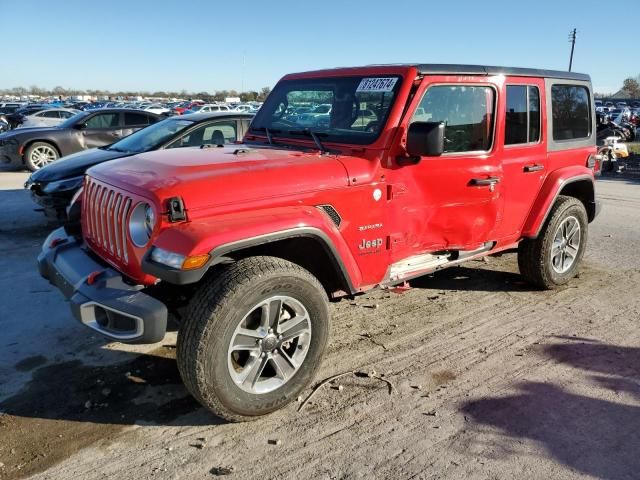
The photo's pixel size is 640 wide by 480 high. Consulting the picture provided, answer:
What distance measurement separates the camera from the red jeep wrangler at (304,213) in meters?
2.76

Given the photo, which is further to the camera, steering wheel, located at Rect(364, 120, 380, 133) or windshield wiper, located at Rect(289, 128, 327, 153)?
windshield wiper, located at Rect(289, 128, 327, 153)

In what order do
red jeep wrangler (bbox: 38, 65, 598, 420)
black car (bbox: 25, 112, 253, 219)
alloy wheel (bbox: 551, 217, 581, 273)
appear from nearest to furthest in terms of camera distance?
red jeep wrangler (bbox: 38, 65, 598, 420) < alloy wheel (bbox: 551, 217, 581, 273) < black car (bbox: 25, 112, 253, 219)

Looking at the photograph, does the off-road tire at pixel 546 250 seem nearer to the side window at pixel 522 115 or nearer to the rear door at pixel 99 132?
the side window at pixel 522 115

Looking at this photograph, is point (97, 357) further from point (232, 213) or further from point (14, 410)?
point (232, 213)

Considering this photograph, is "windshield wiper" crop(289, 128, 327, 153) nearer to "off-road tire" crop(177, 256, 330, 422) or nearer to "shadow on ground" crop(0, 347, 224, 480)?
"off-road tire" crop(177, 256, 330, 422)

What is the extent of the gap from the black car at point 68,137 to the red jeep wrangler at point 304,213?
312 inches

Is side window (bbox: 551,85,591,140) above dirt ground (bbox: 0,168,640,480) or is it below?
above

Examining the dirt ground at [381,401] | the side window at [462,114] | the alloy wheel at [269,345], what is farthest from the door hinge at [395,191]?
the dirt ground at [381,401]

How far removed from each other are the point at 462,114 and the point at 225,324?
250 centimetres

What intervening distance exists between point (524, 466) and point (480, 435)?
30cm

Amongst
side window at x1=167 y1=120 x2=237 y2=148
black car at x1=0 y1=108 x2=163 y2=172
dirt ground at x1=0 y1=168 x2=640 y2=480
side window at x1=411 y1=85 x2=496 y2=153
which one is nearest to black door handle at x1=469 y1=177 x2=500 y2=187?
side window at x1=411 y1=85 x2=496 y2=153

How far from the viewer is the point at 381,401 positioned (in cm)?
323

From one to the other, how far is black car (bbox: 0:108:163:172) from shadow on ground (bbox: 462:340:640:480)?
400 inches

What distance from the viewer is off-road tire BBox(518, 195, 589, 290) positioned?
15.9ft
